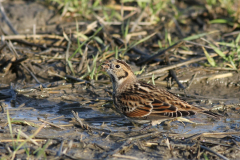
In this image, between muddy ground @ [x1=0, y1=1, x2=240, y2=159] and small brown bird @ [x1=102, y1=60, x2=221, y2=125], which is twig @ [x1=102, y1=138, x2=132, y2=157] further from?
small brown bird @ [x1=102, y1=60, x2=221, y2=125]

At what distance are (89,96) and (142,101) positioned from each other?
5.20 ft

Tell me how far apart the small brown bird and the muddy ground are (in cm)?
29

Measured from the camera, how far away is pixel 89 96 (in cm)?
743

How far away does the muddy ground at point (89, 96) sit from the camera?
527 cm

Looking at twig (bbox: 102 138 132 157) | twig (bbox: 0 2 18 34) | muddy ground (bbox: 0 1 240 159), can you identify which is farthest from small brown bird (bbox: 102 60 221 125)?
twig (bbox: 0 2 18 34)

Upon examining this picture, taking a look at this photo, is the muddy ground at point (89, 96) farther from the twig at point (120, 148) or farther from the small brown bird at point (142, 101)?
the small brown bird at point (142, 101)

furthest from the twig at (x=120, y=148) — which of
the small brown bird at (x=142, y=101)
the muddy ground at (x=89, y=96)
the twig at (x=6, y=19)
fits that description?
the twig at (x=6, y=19)

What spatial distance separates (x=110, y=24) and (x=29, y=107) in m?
4.13

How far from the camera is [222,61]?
8.84 meters

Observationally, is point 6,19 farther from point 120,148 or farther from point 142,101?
point 120,148

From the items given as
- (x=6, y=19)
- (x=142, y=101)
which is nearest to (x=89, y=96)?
(x=142, y=101)

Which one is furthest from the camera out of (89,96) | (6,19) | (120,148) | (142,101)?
(6,19)

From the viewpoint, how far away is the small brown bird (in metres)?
5.91

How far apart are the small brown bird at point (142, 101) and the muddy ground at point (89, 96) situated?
29 centimetres
